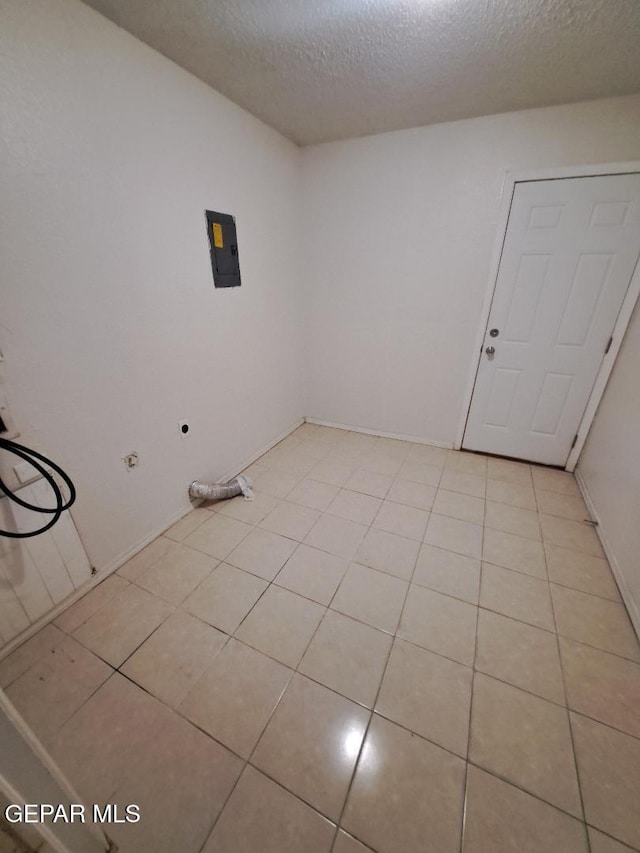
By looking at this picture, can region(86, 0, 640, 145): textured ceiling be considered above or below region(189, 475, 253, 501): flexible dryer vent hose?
above

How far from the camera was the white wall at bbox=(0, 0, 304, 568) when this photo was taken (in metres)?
1.22

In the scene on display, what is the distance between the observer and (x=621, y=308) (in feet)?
7.21

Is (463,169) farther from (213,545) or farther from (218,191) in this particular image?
(213,545)

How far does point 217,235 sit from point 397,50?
50.5 inches

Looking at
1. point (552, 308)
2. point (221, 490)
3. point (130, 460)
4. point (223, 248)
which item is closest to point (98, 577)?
point (130, 460)

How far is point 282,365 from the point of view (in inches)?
121

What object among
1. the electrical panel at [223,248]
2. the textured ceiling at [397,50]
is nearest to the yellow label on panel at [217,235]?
the electrical panel at [223,248]

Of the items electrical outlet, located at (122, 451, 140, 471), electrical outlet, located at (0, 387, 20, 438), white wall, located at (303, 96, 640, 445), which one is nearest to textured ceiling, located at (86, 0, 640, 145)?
white wall, located at (303, 96, 640, 445)

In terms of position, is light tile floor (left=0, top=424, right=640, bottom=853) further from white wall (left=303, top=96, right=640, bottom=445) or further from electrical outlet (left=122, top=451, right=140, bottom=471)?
white wall (left=303, top=96, right=640, bottom=445)

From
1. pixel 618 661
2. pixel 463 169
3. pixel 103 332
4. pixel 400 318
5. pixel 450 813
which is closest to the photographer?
pixel 450 813

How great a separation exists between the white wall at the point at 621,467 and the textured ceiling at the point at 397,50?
1.44 metres

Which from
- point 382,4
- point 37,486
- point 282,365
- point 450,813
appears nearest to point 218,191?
point 382,4

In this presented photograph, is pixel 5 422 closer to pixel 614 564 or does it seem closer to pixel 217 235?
pixel 217 235

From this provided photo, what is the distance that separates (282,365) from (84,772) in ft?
8.75
